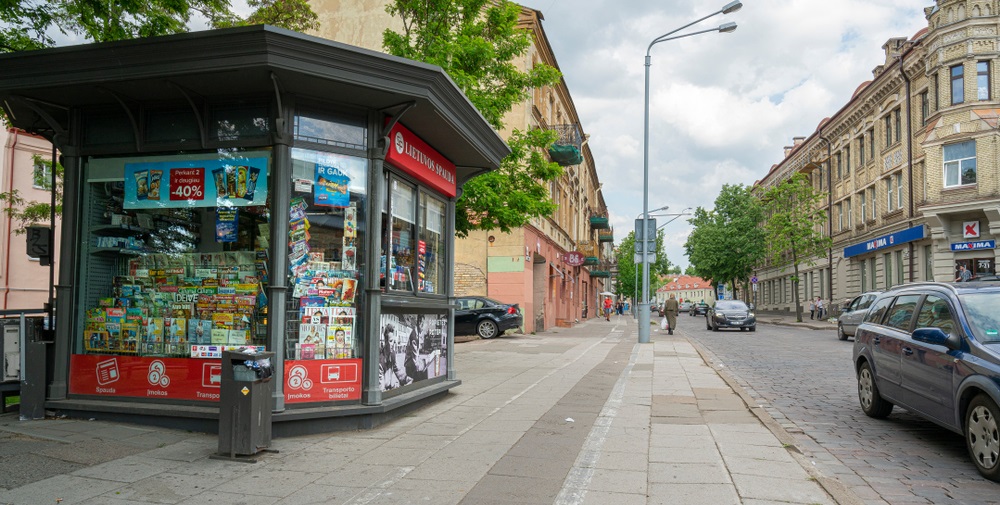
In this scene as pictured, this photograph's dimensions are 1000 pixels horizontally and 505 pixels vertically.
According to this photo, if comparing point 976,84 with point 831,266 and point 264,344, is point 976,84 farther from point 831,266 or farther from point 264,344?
point 264,344

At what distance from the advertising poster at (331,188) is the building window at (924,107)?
113 ft

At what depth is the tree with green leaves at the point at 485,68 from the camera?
13.8 meters

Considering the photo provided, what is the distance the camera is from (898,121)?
36844 millimetres

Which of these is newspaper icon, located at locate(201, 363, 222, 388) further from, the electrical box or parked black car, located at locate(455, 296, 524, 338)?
parked black car, located at locate(455, 296, 524, 338)

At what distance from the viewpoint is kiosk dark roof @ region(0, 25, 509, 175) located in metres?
6.48

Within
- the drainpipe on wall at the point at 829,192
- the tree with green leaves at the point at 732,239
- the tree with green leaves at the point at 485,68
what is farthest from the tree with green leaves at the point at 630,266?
the tree with green leaves at the point at 485,68

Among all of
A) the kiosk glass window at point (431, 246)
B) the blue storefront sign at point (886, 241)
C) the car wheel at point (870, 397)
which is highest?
the blue storefront sign at point (886, 241)

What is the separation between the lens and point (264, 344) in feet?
23.7

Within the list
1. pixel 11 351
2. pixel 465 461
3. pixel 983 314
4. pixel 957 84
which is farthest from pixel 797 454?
pixel 957 84

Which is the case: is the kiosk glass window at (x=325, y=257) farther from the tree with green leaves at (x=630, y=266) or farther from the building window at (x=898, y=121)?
the tree with green leaves at (x=630, y=266)

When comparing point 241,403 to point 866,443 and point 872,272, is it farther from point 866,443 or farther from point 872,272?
point 872,272

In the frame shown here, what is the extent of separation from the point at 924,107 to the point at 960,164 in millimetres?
3839

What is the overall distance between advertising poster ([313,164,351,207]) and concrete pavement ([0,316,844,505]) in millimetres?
Answer: 2437

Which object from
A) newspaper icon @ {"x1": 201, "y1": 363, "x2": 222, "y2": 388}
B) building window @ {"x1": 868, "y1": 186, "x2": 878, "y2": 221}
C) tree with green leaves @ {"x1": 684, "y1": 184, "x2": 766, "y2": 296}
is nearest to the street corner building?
newspaper icon @ {"x1": 201, "y1": 363, "x2": 222, "y2": 388}
